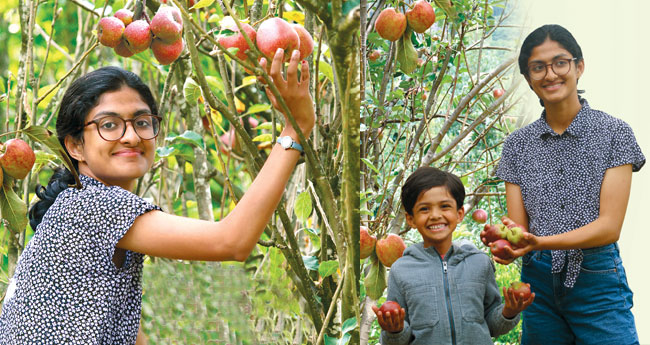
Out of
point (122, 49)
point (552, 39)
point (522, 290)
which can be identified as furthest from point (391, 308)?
point (122, 49)

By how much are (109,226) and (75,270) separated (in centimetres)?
9

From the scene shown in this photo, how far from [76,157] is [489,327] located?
0.83m

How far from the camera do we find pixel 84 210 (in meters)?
1.01

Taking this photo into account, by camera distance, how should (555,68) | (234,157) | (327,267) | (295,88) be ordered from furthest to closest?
(234,157) → (555,68) → (327,267) → (295,88)

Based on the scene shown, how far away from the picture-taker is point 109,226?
994 millimetres

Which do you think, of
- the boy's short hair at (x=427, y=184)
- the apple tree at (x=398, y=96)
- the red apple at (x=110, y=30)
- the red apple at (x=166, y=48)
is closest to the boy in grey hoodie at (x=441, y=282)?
the boy's short hair at (x=427, y=184)

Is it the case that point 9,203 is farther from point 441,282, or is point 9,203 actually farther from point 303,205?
point 441,282

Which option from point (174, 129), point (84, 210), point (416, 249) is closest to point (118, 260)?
point (84, 210)

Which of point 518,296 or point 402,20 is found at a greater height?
point 402,20

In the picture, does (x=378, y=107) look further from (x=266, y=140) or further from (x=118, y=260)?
(x=118, y=260)

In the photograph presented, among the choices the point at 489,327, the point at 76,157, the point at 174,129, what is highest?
the point at 174,129

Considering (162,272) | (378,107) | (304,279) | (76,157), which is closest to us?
(76,157)

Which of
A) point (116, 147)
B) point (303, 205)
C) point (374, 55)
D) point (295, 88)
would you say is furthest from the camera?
point (374, 55)

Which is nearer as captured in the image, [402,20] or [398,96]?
[402,20]
